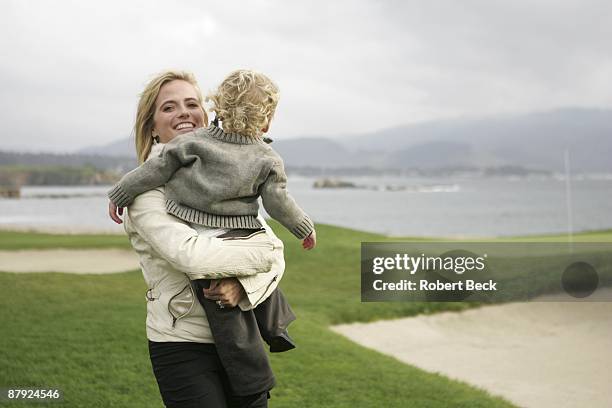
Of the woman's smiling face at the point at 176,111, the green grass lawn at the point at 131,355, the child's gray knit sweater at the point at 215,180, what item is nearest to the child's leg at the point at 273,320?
the child's gray knit sweater at the point at 215,180

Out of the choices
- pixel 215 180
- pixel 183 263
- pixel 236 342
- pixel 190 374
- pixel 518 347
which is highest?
pixel 215 180

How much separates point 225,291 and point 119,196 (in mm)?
524

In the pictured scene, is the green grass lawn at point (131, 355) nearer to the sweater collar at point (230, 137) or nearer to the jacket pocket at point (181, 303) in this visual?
the jacket pocket at point (181, 303)

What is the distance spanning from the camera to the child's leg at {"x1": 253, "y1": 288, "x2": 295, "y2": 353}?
99.5 inches

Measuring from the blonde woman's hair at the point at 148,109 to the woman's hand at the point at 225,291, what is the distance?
786 millimetres

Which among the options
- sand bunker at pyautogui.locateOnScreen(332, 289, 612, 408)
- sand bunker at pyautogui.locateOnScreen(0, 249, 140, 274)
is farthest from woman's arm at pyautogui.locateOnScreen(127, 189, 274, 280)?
sand bunker at pyautogui.locateOnScreen(0, 249, 140, 274)

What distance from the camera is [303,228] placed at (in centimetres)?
248

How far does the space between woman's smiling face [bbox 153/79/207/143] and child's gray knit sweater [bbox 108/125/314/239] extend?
0.35 m

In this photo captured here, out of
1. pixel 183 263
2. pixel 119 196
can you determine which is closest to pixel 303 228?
pixel 183 263

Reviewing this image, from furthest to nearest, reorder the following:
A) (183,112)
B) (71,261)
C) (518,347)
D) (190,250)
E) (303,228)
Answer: (71,261) < (518,347) < (183,112) < (303,228) < (190,250)

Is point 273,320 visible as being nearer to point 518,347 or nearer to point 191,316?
point 191,316

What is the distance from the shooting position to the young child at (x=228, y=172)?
91.7 inches

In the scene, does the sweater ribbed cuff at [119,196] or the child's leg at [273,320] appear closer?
the sweater ribbed cuff at [119,196]

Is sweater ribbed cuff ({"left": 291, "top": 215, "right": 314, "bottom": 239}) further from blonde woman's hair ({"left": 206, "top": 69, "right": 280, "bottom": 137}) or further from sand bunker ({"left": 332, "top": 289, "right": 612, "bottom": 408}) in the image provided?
sand bunker ({"left": 332, "top": 289, "right": 612, "bottom": 408})
